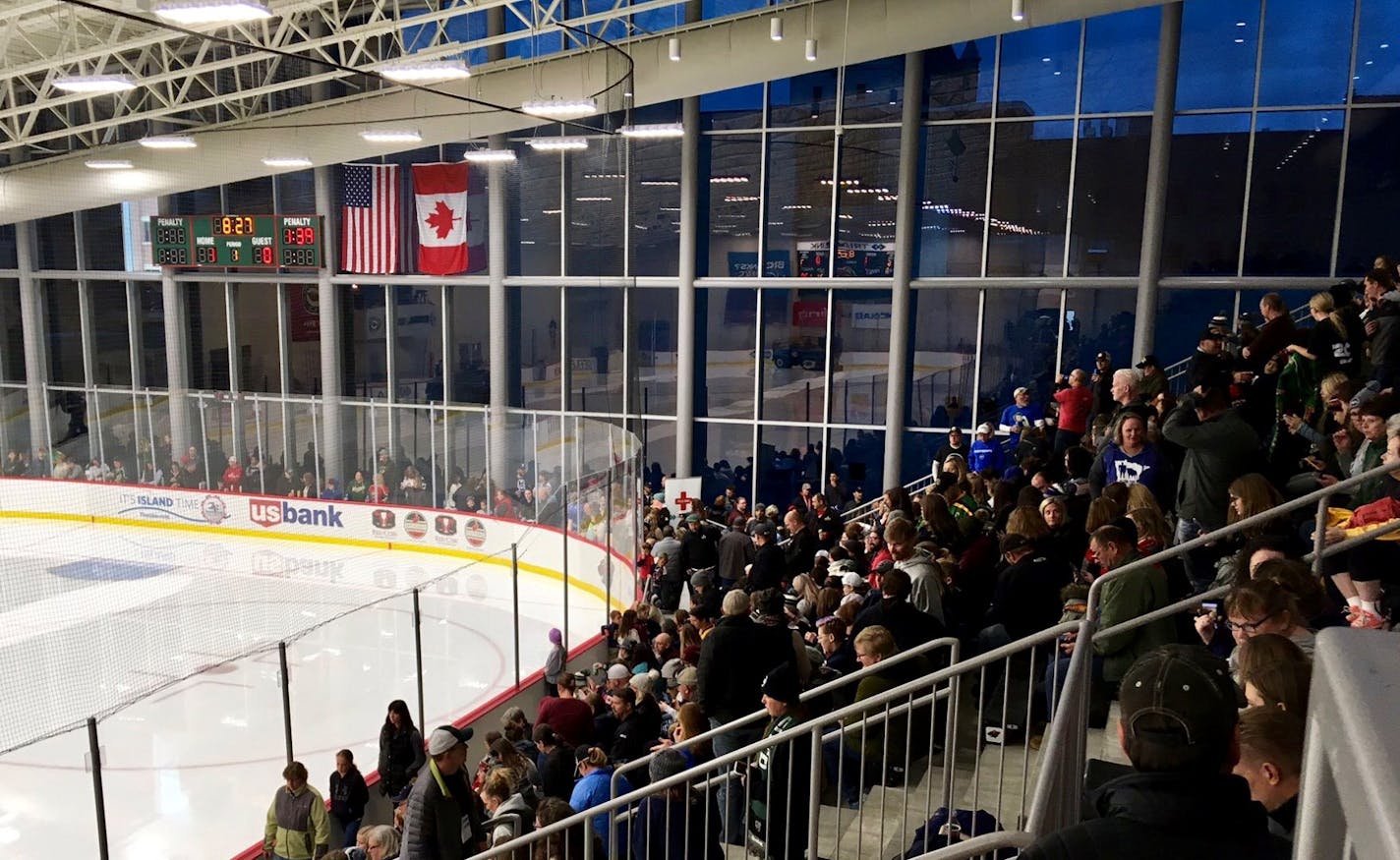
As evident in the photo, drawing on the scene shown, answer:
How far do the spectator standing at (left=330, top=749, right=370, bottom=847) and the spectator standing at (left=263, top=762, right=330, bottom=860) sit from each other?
38 cm

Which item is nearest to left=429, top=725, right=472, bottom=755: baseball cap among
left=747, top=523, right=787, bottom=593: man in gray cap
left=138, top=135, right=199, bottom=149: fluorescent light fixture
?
left=747, top=523, right=787, bottom=593: man in gray cap

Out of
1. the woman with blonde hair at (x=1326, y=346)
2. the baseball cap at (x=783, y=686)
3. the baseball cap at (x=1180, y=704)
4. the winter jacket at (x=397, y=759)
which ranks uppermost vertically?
the woman with blonde hair at (x=1326, y=346)

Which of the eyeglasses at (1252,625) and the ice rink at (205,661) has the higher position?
the eyeglasses at (1252,625)

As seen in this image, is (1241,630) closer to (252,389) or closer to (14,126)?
(14,126)

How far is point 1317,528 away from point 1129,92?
11843 millimetres

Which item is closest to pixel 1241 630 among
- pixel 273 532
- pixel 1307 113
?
pixel 1307 113

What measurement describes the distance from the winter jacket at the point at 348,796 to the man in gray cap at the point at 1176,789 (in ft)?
21.7

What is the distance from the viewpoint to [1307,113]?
540 inches

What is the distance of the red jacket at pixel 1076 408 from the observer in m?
9.47

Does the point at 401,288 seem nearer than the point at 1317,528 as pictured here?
No

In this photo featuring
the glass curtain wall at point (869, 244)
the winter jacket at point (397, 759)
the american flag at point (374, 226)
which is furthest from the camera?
the american flag at point (374, 226)

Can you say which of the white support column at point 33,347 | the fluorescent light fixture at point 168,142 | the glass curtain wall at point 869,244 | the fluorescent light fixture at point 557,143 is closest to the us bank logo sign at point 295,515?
the glass curtain wall at point 869,244

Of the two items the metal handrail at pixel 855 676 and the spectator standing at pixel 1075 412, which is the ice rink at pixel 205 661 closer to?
the metal handrail at pixel 855 676

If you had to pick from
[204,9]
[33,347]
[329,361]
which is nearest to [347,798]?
[204,9]
